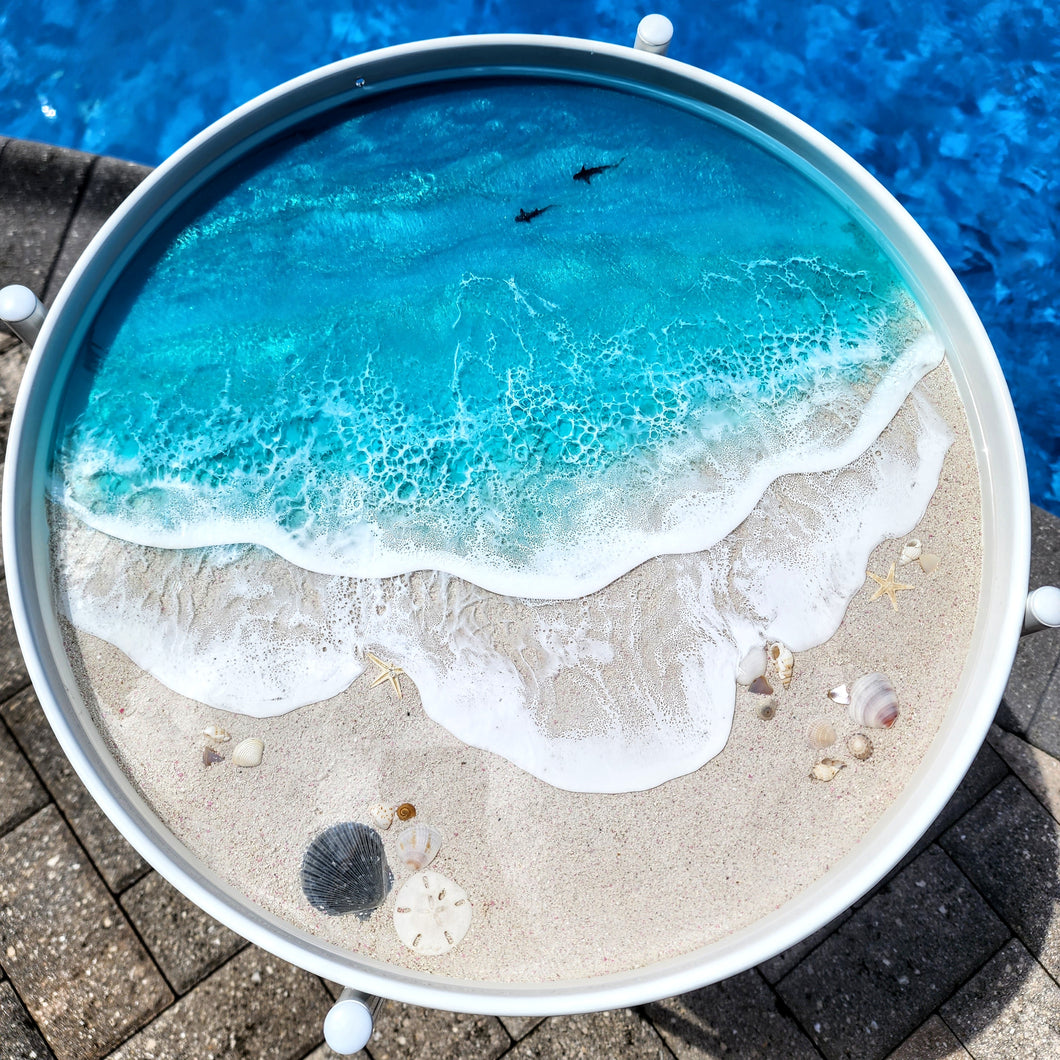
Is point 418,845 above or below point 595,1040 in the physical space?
above

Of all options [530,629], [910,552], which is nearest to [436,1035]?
[530,629]

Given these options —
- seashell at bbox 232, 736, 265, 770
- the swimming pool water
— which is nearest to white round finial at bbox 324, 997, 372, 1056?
seashell at bbox 232, 736, 265, 770

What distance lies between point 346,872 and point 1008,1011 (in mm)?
3027

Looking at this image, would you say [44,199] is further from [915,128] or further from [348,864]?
[915,128]

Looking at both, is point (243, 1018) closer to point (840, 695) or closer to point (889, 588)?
point (840, 695)

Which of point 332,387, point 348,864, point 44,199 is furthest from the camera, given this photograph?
point 44,199

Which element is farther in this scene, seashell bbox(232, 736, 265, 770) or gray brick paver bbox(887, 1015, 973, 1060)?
gray brick paver bbox(887, 1015, 973, 1060)

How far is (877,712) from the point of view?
110 inches

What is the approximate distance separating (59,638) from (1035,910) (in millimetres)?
4307

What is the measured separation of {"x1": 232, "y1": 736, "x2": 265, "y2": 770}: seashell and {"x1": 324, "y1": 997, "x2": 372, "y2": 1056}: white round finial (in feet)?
2.77

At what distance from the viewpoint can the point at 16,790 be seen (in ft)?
11.8

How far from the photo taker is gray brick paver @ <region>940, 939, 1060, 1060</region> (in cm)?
340

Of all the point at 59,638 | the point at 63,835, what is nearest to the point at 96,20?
the point at 59,638

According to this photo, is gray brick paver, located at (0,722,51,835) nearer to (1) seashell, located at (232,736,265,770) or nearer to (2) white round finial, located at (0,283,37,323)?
(1) seashell, located at (232,736,265,770)
